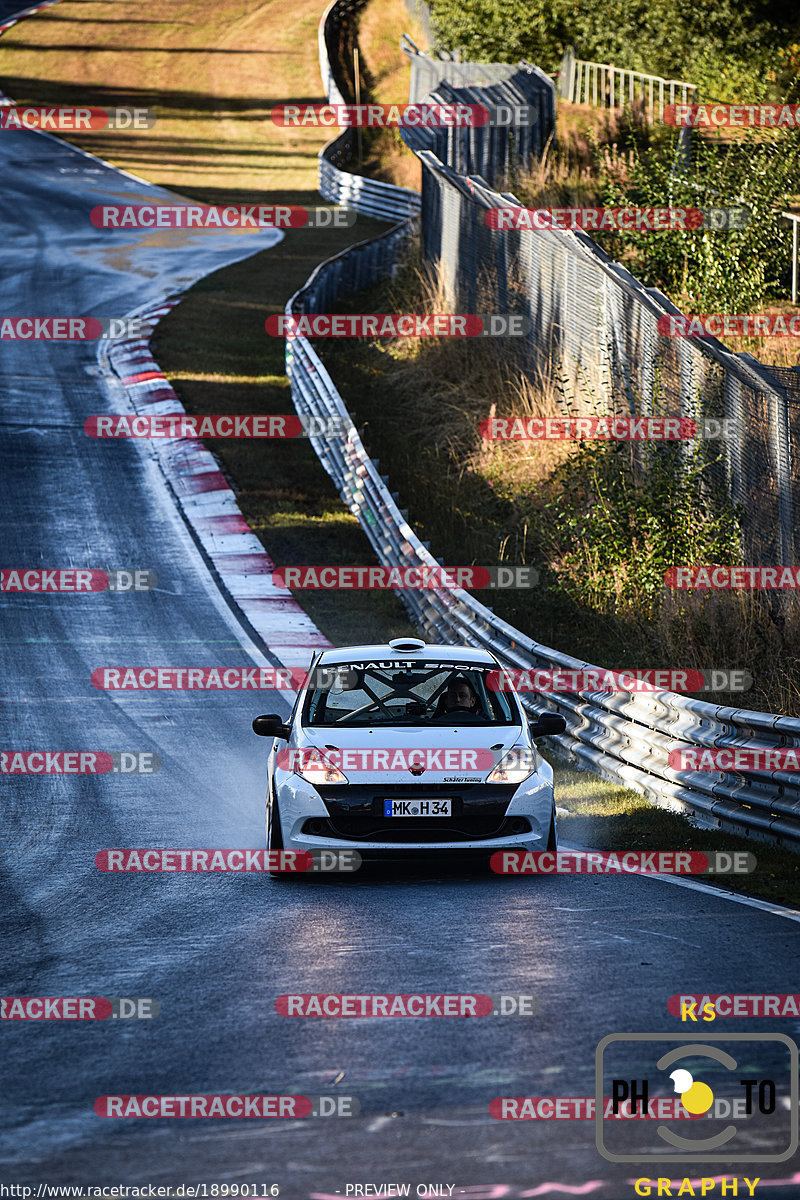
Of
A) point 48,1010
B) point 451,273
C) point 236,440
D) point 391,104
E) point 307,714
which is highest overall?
point 391,104

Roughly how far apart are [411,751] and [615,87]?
104 feet

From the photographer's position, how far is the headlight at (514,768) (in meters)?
9.27

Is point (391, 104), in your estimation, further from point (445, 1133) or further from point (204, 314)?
point (445, 1133)

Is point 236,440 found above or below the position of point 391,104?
below

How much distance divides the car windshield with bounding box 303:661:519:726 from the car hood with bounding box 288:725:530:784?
306 millimetres

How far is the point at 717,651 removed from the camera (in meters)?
14.0

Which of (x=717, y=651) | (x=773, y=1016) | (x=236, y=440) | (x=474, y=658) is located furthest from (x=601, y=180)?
(x=773, y=1016)

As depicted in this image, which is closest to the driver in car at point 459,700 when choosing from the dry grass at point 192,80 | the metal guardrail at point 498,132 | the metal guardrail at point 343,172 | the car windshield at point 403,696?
the car windshield at point 403,696

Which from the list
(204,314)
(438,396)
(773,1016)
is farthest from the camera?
(204,314)

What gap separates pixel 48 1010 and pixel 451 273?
22.8 m

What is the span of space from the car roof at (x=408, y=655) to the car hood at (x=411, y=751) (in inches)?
33.1

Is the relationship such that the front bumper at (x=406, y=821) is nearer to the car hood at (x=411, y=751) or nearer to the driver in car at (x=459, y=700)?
the car hood at (x=411, y=751)

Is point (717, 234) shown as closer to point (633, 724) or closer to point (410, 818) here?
point (633, 724)

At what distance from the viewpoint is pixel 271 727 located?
9898 millimetres
